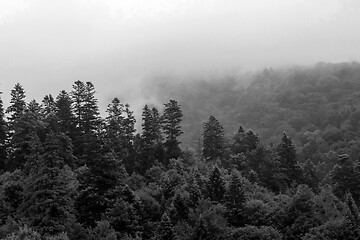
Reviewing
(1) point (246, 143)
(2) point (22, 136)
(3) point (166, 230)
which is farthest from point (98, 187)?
(1) point (246, 143)

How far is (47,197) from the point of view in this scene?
4597 centimetres

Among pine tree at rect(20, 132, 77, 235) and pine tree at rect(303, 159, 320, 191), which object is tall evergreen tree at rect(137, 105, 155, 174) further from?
pine tree at rect(20, 132, 77, 235)

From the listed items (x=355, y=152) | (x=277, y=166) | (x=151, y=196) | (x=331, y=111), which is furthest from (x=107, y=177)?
(x=331, y=111)

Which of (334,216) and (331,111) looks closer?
(334,216)

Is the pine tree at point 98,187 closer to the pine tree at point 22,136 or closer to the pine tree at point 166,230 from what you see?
the pine tree at point 166,230

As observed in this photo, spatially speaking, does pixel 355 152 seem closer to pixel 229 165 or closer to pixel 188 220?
pixel 229 165

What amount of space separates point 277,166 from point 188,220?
1205 inches

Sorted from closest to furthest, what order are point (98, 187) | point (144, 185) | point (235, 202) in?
point (98, 187)
point (235, 202)
point (144, 185)

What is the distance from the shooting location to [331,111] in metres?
196

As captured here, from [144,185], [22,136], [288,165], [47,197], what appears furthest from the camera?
[288,165]

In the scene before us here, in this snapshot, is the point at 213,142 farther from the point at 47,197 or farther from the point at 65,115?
the point at 47,197

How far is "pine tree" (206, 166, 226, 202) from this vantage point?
60938 mm

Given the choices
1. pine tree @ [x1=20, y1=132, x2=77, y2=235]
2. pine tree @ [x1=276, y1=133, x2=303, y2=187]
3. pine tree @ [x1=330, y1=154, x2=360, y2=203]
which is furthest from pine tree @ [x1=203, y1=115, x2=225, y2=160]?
pine tree @ [x1=20, y1=132, x2=77, y2=235]

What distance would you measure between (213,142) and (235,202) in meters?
27.6
